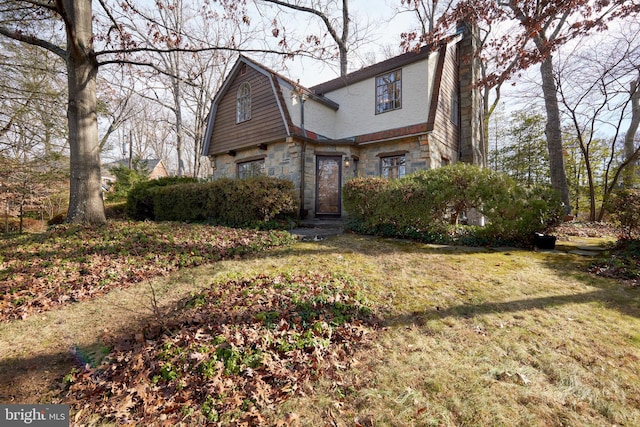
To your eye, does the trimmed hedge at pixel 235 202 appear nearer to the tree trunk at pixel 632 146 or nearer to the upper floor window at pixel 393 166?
the upper floor window at pixel 393 166

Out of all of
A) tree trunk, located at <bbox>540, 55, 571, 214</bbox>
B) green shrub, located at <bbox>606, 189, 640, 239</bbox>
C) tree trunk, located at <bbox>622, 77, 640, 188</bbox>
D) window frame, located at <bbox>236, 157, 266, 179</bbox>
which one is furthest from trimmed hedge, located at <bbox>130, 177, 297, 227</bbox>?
tree trunk, located at <bbox>622, 77, 640, 188</bbox>

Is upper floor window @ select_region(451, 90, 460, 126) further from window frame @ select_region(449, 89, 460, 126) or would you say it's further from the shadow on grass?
the shadow on grass

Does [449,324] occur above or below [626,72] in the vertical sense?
below

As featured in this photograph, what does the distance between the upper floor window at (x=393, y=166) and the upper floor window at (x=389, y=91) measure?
195cm

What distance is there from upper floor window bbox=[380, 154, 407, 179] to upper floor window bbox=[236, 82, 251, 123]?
604cm

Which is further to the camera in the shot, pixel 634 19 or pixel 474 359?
pixel 634 19

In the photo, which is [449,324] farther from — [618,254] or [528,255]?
[618,254]

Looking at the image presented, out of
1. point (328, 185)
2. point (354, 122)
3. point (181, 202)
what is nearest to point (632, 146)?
point (354, 122)

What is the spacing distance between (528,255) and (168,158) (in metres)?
41.2

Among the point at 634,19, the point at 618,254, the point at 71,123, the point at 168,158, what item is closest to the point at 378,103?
the point at 634,19

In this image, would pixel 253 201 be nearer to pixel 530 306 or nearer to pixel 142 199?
pixel 142 199

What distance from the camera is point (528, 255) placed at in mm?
5375

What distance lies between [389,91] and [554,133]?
700 cm

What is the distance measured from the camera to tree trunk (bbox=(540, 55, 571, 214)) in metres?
10.6
